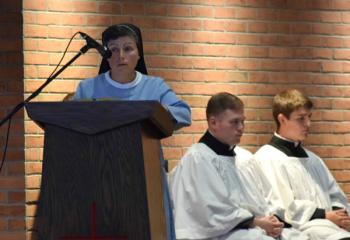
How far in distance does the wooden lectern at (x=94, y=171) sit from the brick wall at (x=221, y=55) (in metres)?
2.59

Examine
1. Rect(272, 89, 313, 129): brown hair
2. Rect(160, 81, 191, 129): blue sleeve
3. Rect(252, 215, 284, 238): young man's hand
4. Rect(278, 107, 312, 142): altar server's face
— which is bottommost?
Rect(252, 215, 284, 238): young man's hand

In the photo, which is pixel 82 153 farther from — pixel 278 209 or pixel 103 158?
pixel 278 209

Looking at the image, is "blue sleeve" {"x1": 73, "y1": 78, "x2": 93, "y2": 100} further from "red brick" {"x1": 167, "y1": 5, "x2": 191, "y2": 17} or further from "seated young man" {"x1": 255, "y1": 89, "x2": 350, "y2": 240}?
"red brick" {"x1": 167, "y1": 5, "x2": 191, "y2": 17}

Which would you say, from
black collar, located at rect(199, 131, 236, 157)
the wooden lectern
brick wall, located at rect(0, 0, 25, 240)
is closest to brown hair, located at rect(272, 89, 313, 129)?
black collar, located at rect(199, 131, 236, 157)

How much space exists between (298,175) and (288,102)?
0.48 meters

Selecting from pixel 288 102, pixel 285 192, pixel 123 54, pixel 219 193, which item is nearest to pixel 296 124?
pixel 288 102

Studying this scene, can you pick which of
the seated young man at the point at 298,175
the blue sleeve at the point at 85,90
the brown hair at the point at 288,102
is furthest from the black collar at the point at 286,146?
the blue sleeve at the point at 85,90

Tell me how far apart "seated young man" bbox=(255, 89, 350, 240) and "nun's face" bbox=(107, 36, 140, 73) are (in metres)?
1.72

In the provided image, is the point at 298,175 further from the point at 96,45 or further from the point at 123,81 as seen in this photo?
the point at 96,45

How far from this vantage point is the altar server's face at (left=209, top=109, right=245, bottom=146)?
4707mm

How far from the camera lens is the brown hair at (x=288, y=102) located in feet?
17.1

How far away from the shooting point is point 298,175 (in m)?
5.28

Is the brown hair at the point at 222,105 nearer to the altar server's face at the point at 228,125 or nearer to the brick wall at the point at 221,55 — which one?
the altar server's face at the point at 228,125

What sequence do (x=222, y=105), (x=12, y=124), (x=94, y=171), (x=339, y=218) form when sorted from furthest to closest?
(x=12, y=124), (x=339, y=218), (x=222, y=105), (x=94, y=171)
